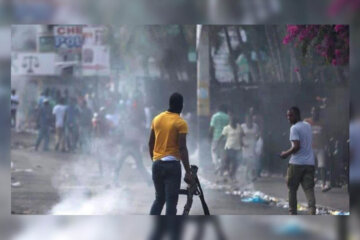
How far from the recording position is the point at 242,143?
1020cm

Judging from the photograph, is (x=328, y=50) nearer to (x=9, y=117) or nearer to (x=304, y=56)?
(x=304, y=56)

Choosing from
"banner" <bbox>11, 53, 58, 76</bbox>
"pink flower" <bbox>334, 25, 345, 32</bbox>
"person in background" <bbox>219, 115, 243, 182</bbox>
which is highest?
"pink flower" <bbox>334, 25, 345, 32</bbox>

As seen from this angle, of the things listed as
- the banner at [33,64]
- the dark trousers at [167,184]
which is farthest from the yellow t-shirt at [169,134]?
the banner at [33,64]

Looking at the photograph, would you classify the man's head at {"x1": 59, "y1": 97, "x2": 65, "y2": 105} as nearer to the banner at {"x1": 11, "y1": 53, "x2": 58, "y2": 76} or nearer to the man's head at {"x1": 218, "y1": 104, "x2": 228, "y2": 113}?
the banner at {"x1": 11, "y1": 53, "x2": 58, "y2": 76}

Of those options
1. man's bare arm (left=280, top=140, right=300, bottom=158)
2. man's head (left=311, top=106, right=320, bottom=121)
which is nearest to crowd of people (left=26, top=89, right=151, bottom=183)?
man's bare arm (left=280, top=140, right=300, bottom=158)

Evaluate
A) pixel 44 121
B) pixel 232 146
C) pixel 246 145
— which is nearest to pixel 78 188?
pixel 44 121

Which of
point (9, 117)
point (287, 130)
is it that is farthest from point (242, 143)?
point (9, 117)

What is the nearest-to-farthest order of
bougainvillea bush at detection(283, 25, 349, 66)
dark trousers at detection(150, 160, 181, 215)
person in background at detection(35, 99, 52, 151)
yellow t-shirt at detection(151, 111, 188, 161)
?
dark trousers at detection(150, 160, 181, 215) < yellow t-shirt at detection(151, 111, 188, 161) < bougainvillea bush at detection(283, 25, 349, 66) < person in background at detection(35, 99, 52, 151)

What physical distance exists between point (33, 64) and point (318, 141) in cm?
341

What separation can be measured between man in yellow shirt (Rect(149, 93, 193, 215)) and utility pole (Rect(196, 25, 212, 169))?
149cm

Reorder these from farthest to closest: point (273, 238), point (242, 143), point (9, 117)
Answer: point (242, 143), point (9, 117), point (273, 238)

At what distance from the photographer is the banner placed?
956 cm

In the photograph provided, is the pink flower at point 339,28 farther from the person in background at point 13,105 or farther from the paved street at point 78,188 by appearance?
the person in background at point 13,105

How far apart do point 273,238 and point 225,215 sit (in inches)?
33.4
